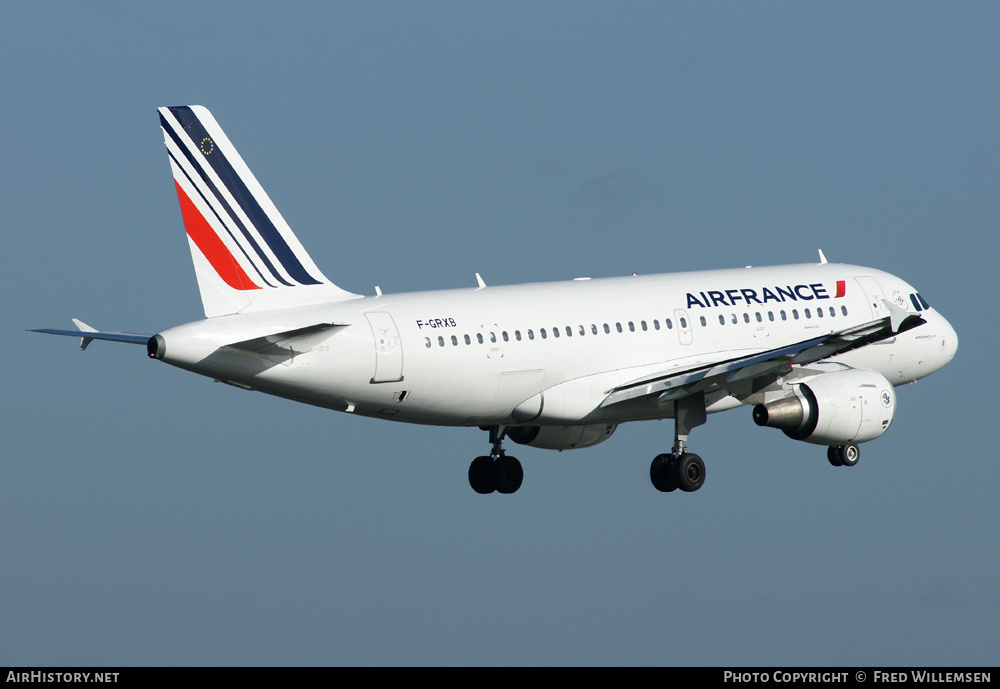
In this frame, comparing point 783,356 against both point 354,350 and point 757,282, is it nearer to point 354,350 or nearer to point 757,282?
point 757,282

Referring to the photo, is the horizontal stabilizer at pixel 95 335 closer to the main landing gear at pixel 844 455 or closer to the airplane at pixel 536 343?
the airplane at pixel 536 343

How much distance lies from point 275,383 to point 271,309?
7.36 feet

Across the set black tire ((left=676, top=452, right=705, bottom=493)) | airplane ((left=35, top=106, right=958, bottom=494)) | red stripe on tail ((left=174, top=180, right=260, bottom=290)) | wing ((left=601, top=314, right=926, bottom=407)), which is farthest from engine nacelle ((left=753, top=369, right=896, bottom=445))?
red stripe on tail ((left=174, top=180, right=260, bottom=290))

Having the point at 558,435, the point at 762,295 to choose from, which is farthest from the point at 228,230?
the point at 762,295

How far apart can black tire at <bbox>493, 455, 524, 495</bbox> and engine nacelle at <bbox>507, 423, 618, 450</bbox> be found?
0.74 metres

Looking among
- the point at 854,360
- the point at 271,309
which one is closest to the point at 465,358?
the point at 271,309

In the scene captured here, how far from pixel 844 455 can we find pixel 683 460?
5.23 m

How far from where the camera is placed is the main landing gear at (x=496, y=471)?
58969 millimetres

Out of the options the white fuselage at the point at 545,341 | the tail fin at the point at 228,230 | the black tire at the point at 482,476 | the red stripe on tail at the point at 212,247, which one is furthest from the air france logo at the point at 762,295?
the red stripe on tail at the point at 212,247

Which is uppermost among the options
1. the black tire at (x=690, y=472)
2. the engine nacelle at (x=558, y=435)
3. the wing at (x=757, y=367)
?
the engine nacelle at (x=558, y=435)

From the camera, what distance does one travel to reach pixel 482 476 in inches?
2330

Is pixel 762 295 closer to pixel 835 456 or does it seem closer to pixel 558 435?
pixel 835 456

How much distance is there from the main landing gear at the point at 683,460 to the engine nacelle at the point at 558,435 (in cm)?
353

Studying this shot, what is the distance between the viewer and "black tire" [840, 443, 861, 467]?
56.2m
